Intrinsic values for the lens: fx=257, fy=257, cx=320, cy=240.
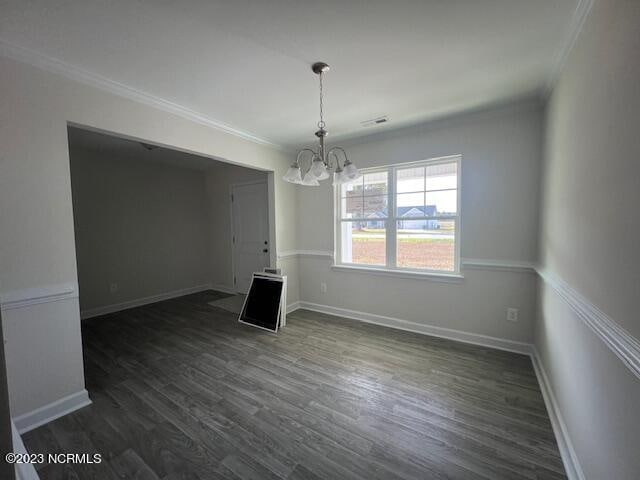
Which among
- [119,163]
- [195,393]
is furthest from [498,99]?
[119,163]

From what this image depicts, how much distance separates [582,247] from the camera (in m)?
1.40

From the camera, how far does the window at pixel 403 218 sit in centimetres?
298

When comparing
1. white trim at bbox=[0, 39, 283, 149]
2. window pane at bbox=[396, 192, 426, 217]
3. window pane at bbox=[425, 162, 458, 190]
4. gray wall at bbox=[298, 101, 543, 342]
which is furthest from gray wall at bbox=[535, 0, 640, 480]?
white trim at bbox=[0, 39, 283, 149]

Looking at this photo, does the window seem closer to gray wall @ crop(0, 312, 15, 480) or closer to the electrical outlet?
the electrical outlet

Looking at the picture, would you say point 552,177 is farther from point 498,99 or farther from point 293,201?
point 293,201

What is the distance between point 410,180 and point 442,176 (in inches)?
14.3

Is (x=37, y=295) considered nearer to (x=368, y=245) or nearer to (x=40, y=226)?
(x=40, y=226)

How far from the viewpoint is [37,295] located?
5.86 ft

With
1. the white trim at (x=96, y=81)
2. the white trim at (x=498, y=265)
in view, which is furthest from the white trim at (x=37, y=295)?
the white trim at (x=498, y=265)

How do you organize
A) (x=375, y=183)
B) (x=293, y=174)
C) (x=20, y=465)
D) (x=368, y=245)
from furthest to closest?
(x=368, y=245) < (x=375, y=183) < (x=293, y=174) < (x=20, y=465)

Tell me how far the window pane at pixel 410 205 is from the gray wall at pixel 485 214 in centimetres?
44

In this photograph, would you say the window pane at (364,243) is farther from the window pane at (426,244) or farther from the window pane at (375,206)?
the window pane at (426,244)

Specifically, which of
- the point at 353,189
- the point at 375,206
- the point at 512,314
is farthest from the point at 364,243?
the point at 512,314

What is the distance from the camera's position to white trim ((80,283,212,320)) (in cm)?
386
